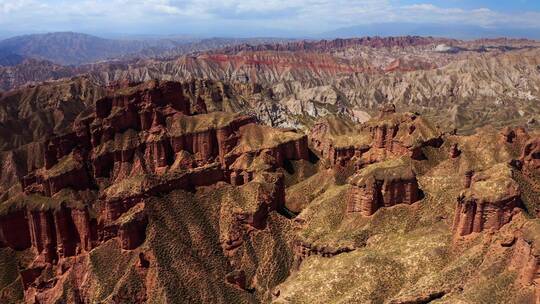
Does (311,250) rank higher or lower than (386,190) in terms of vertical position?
lower

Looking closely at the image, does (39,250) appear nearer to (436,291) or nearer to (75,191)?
(75,191)

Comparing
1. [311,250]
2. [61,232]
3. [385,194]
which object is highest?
[385,194]

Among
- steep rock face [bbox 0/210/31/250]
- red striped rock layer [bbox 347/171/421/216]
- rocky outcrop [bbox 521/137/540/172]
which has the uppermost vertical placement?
rocky outcrop [bbox 521/137/540/172]

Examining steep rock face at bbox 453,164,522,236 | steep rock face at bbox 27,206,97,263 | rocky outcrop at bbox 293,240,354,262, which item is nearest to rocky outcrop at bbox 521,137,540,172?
steep rock face at bbox 453,164,522,236

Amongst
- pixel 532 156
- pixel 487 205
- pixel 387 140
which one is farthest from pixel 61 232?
pixel 532 156

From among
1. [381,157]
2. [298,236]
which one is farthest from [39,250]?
[381,157]

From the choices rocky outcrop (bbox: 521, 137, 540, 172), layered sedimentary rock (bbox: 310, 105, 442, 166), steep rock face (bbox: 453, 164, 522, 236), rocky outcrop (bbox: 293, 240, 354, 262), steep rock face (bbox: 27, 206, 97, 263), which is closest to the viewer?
steep rock face (bbox: 453, 164, 522, 236)

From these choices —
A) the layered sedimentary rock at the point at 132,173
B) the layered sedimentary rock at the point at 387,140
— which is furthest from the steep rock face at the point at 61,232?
the layered sedimentary rock at the point at 387,140

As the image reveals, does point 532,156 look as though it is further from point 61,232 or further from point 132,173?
point 132,173

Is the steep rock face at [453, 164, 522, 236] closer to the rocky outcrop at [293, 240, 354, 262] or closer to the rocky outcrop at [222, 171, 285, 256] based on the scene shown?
the rocky outcrop at [293, 240, 354, 262]

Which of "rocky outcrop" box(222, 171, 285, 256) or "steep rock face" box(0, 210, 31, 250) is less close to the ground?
"rocky outcrop" box(222, 171, 285, 256)
